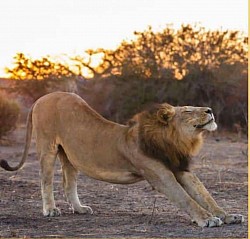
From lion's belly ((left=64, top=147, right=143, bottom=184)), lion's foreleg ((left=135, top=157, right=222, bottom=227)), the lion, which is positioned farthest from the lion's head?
lion's belly ((left=64, top=147, right=143, bottom=184))

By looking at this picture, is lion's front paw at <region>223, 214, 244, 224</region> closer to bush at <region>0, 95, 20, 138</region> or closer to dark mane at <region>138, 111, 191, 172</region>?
dark mane at <region>138, 111, 191, 172</region>

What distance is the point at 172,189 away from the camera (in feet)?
21.3

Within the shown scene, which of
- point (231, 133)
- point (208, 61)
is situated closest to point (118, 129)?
point (231, 133)

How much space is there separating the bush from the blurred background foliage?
6.78 metres

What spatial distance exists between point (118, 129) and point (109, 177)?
1.65 feet

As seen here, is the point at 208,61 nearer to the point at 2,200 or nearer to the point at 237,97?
the point at 237,97

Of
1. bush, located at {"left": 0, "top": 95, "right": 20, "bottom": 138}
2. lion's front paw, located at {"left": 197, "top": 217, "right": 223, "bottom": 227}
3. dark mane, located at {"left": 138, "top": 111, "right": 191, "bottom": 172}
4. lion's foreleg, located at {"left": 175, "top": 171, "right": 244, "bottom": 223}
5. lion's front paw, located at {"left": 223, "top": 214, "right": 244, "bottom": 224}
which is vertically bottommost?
bush, located at {"left": 0, "top": 95, "right": 20, "bottom": 138}

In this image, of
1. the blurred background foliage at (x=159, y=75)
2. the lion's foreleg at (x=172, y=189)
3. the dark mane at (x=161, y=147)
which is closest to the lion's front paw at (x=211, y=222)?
the lion's foreleg at (x=172, y=189)

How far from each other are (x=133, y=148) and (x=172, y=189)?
0.59 metres

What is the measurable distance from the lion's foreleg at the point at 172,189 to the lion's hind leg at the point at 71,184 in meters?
1.08

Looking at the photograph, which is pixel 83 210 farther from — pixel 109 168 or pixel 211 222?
pixel 211 222

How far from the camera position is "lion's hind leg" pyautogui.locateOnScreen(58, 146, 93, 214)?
751 centimetres

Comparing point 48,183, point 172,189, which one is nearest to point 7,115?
point 48,183

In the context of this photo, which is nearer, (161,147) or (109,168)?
(161,147)
